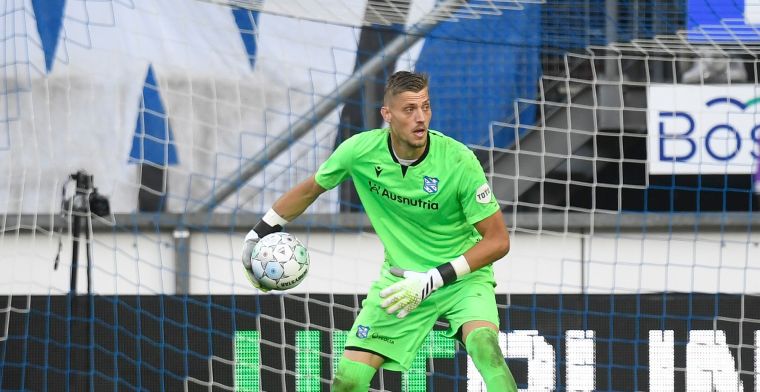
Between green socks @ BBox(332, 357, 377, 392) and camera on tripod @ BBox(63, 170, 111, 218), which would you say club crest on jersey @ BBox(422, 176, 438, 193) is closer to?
green socks @ BBox(332, 357, 377, 392)

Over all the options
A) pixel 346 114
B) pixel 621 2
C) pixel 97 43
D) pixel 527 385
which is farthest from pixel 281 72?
pixel 527 385

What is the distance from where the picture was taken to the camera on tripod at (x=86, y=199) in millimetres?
7344

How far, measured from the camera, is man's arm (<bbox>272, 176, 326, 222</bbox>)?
18.8 feet

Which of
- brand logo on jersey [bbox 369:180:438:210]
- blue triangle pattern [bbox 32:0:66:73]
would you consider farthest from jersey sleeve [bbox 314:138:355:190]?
blue triangle pattern [bbox 32:0:66:73]

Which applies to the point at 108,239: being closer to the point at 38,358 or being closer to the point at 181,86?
the point at 181,86

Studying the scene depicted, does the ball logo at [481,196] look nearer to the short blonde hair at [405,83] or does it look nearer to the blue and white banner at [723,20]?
the short blonde hair at [405,83]

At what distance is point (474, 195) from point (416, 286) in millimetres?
453

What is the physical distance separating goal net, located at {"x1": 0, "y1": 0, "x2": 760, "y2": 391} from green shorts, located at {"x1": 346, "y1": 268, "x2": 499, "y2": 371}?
2.61 metres

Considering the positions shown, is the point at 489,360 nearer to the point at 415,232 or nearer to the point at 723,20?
the point at 415,232

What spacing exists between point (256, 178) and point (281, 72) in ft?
2.41

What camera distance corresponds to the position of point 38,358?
7.07 metres

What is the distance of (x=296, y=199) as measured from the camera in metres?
5.74

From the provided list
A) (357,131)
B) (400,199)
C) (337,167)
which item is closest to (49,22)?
(357,131)

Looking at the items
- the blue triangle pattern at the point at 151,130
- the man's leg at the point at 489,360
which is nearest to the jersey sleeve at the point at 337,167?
the man's leg at the point at 489,360
